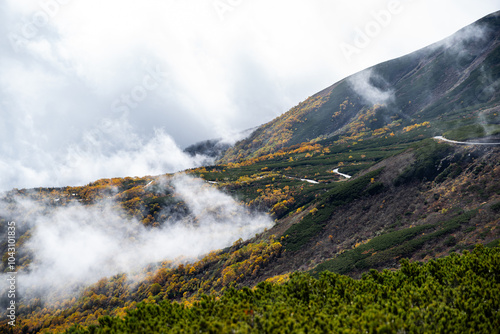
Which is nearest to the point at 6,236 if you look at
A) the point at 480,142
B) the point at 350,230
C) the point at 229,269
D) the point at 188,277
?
the point at 188,277

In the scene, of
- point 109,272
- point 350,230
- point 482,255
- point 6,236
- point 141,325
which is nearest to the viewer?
point 141,325

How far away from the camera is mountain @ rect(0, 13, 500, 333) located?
68.7 ft

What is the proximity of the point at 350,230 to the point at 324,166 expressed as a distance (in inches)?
3664

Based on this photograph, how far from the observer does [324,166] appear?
16300cm

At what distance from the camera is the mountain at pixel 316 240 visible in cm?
2094

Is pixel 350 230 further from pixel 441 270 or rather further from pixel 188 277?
pixel 188 277

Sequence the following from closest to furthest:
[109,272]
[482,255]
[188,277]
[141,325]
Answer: [141,325]
[482,255]
[188,277]
[109,272]

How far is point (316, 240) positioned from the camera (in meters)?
75.5

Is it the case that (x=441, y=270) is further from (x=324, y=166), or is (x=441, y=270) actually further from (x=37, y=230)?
(x=37, y=230)

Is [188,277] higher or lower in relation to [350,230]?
higher

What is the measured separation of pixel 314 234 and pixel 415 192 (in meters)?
31.2

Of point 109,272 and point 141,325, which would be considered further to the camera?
point 109,272

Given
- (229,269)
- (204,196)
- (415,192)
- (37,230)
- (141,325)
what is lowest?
(415,192)

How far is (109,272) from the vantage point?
115000mm
